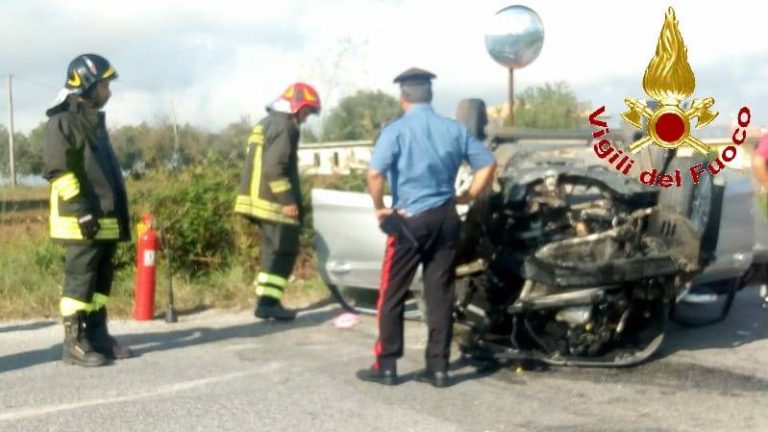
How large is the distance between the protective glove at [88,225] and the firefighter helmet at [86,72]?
82cm

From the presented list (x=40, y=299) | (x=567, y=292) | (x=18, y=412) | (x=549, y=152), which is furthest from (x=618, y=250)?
(x=40, y=299)

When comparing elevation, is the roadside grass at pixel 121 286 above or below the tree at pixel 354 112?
below

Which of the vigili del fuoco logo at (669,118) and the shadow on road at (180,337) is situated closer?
the shadow on road at (180,337)

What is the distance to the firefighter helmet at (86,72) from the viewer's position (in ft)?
22.9

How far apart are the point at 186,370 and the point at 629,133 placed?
3.51 metres

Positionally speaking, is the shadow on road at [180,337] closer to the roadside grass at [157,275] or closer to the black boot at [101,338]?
the black boot at [101,338]

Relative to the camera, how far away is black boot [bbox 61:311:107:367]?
23.0ft

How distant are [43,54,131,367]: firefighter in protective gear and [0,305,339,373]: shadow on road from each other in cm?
37

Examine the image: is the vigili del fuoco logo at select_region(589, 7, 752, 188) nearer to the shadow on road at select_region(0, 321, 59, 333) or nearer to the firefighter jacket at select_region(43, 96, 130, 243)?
the firefighter jacket at select_region(43, 96, 130, 243)

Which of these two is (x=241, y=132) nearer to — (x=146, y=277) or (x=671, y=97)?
(x=146, y=277)

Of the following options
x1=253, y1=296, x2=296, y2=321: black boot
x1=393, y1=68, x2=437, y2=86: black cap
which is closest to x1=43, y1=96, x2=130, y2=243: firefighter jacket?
x1=253, y1=296, x2=296, y2=321: black boot

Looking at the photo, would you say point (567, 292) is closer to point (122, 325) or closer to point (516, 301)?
point (516, 301)

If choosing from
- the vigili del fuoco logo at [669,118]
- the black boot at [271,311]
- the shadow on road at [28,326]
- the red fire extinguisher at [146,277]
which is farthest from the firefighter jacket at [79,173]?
the vigili del fuoco logo at [669,118]

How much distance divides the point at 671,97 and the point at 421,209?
3.06 meters
